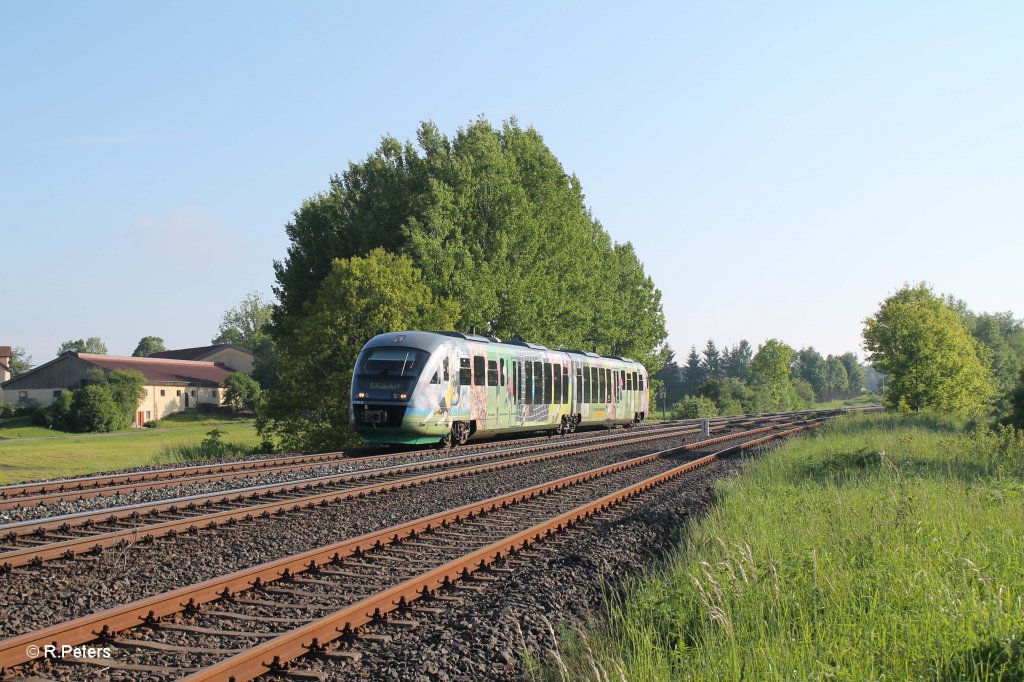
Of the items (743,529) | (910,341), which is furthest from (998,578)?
(910,341)

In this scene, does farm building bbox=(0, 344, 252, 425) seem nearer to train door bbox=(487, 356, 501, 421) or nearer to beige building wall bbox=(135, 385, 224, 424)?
beige building wall bbox=(135, 385, 224, 424)

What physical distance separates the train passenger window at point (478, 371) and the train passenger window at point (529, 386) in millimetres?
3236

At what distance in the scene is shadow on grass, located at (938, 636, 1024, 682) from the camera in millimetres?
3857

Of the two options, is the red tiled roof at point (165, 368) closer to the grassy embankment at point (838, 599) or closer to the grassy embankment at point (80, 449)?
the grassy embankment at point (80, 449)

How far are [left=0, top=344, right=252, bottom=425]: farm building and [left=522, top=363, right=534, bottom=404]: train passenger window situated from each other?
5171 centimetres

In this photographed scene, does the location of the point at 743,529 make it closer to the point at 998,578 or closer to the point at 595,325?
the point at 998,578

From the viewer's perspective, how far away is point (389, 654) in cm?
551

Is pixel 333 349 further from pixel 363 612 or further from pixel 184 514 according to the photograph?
pixel 363 612

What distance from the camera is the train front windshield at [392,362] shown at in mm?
20281

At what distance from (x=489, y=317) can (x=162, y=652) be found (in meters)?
35.1

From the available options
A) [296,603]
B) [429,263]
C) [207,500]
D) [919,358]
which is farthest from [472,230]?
[296,603]

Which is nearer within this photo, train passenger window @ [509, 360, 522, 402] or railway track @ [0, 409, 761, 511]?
railway track @ [0, 409, 761, 511]
